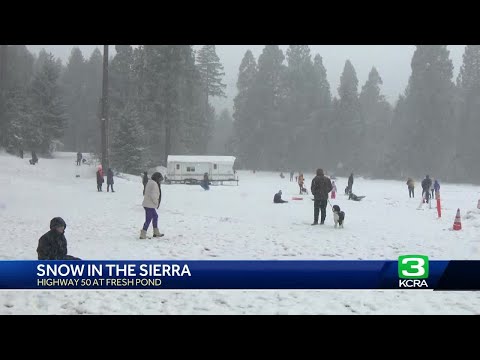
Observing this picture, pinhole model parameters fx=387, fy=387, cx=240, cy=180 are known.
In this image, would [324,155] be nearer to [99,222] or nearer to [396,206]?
[396,206]

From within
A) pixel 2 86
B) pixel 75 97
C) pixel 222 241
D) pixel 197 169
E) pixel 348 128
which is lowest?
pixel 222 241

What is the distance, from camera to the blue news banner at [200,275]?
5.15m

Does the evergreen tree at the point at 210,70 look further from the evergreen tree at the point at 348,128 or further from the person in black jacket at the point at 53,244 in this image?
the person in black jacket at the point at 53,244

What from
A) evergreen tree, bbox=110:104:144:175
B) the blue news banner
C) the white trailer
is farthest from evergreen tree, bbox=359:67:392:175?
the blue news banner

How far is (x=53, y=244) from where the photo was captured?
614cm

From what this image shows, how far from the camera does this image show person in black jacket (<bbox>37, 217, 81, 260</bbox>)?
607 centimetres

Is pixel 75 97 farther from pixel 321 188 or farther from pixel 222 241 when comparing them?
pixel 222 241

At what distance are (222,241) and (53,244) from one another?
13.8 feet

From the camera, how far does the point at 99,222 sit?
12.0 metres

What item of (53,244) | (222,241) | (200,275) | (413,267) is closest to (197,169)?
(222,241)

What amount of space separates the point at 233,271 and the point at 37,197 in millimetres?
15747

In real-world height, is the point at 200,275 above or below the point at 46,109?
below

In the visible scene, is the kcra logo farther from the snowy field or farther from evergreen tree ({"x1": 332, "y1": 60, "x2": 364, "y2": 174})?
evergreen tree ({"x1": 332, "y1": 60, "x2": 364, "y2": 174})

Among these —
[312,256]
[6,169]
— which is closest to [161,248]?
[312,256]
